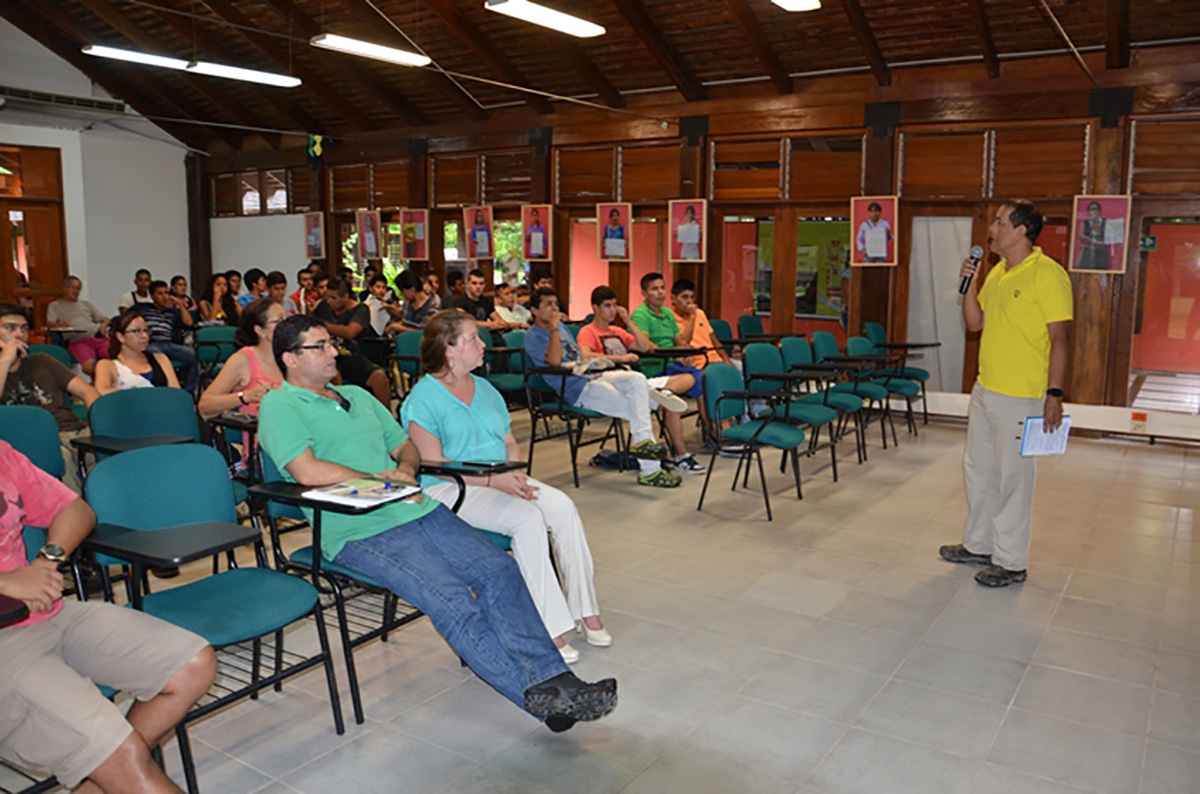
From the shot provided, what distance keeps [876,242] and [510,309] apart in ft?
12.5

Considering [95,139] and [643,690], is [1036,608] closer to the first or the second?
[643,690]

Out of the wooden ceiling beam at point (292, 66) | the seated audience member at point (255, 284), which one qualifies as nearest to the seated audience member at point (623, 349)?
the seated audience member at point (255, 284)

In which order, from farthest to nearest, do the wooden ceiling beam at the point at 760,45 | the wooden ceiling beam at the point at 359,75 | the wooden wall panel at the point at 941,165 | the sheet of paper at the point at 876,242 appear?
the wooden ceiling beam at the point at 359,75 < the sheet of paper at the point at 876,242 < the wooden wall panel at the point at 941,165 < the wooden ceiling beam at the point at 760,45

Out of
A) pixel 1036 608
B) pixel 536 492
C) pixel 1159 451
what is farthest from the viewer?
pixel 1159 451

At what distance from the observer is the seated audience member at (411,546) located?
267 centimetres

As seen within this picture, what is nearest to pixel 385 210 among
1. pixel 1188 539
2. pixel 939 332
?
pixel 939 332

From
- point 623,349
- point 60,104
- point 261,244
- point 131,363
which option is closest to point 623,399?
point 623,349

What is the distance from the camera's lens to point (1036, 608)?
13.0ft

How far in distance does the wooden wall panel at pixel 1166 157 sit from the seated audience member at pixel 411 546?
6.96m

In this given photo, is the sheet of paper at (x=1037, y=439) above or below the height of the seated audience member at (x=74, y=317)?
below

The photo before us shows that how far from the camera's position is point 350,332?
730 cm

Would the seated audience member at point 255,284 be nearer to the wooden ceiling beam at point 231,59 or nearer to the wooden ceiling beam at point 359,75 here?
the wooden ceiling beam at point 359,75

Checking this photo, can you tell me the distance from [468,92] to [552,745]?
9.49 metres

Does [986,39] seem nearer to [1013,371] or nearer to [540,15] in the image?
[540,15]
